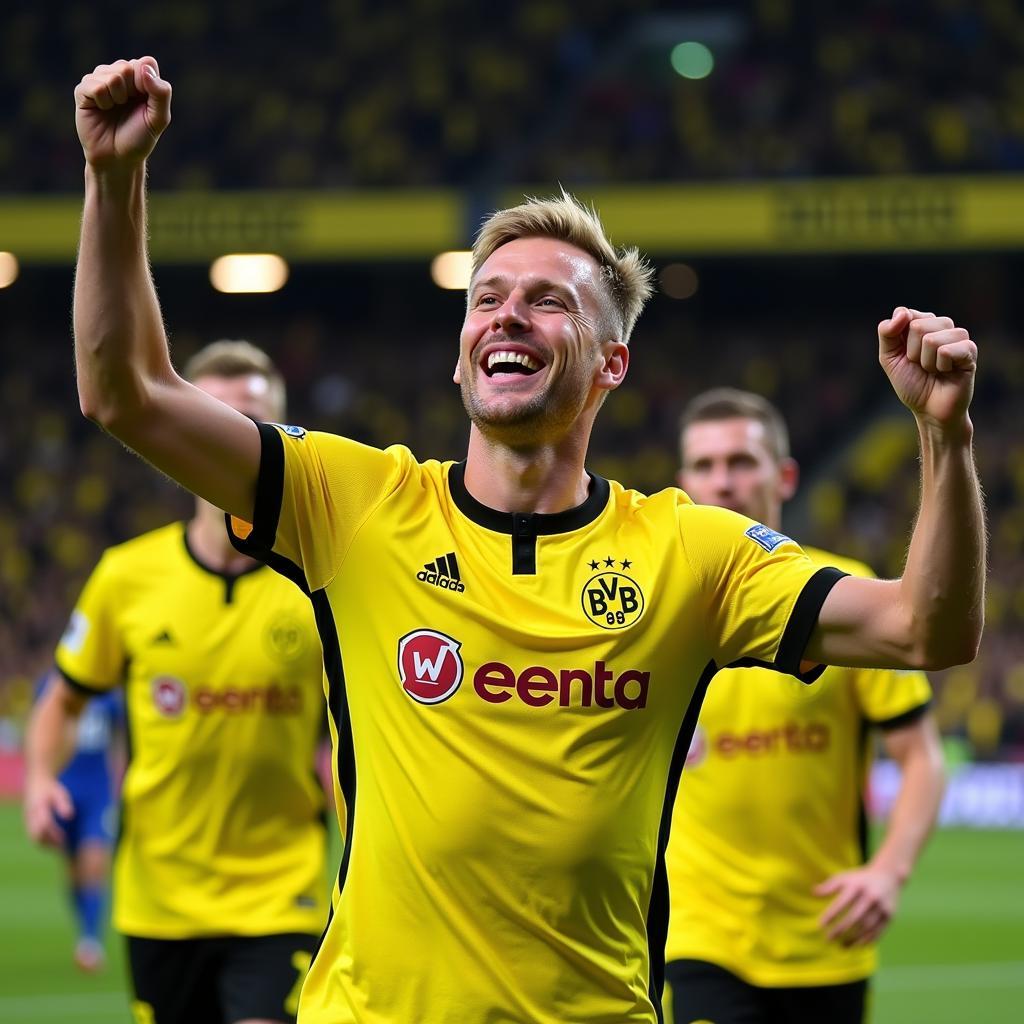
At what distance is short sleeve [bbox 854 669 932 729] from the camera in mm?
5703

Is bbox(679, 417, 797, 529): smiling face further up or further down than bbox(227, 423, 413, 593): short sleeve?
further up

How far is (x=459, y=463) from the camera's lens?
3.98 metres

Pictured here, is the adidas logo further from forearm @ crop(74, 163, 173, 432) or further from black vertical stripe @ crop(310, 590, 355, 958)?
forearm @ crop(74, 163, 173, 432)

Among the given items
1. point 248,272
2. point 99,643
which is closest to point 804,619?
point 99,643

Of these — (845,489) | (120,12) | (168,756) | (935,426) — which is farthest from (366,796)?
(120,12)

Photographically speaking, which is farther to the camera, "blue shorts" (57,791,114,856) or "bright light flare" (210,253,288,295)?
"bright light flare" (210,253,288,295)

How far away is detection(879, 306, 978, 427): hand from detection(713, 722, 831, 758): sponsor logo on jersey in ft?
8.12

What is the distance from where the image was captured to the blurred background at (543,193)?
2575 cm

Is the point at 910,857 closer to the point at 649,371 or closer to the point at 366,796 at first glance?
the point at 366,796

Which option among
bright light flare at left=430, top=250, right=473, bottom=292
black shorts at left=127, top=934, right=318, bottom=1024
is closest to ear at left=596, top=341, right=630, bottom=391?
black shorts at left=127, top=934, right=318, bottom=1024

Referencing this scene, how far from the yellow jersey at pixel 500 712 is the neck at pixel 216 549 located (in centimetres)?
251

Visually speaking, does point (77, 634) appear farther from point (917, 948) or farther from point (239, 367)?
point (917, 948)

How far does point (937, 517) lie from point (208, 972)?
3.22 metres

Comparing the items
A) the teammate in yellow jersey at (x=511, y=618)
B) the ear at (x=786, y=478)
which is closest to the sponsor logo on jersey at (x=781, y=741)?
the ear at (x=786, y=478)
